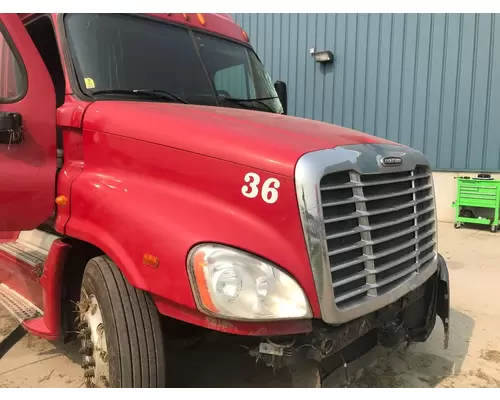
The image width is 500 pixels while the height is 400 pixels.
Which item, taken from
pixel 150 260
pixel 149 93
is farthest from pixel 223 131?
pixel 149 93

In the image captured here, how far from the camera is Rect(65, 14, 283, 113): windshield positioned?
3.13m

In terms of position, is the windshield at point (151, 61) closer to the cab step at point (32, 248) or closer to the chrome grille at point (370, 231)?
the cab step at point (32, 248)

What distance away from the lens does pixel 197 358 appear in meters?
3.45

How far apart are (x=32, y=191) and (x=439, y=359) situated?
10.8ft

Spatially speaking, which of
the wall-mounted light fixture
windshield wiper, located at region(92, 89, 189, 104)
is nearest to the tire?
windshield wiper, located at region(92, 89, 189, 104)

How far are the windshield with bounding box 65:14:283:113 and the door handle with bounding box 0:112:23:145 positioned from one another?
47 cm

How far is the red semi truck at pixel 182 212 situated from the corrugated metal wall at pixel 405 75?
7.30 meters

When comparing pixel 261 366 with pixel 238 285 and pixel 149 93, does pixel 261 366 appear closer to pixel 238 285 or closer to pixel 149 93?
pixel 238 285

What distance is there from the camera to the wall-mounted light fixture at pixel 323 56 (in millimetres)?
10602

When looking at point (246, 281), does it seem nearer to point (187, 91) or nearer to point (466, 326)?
point (187, 91)

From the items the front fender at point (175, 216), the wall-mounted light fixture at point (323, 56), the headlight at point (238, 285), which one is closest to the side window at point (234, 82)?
the front fender at point (175, 216)

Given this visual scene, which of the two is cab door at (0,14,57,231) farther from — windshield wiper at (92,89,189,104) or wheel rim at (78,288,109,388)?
wheel rim at (78,288,109,388)

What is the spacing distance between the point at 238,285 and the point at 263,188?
489 mm

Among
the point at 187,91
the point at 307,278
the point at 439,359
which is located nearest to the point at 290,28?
the point at 187,91
